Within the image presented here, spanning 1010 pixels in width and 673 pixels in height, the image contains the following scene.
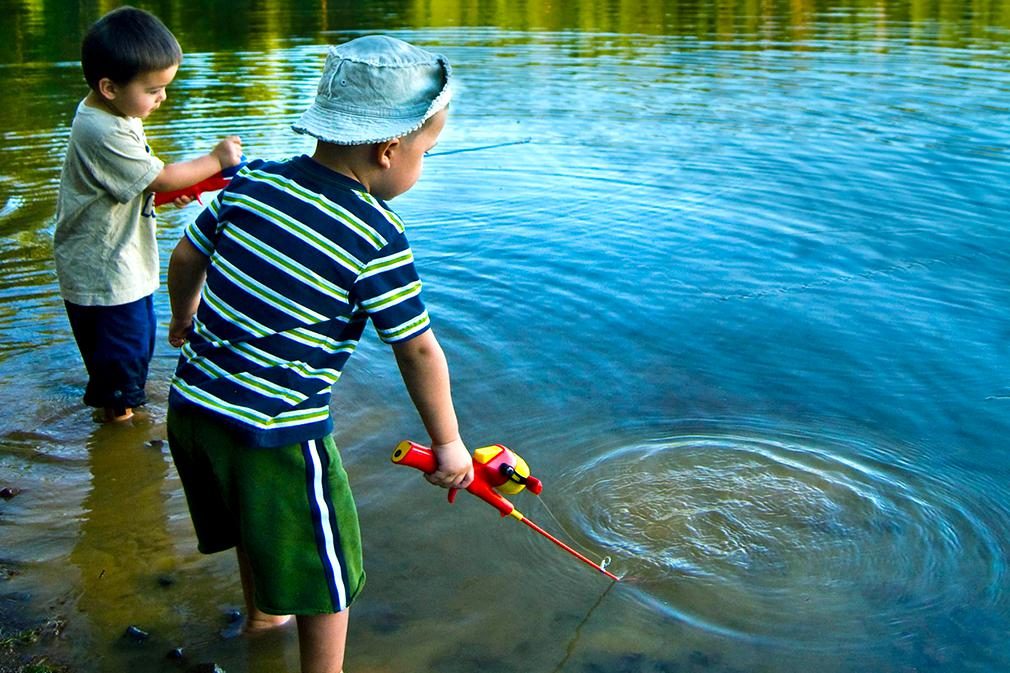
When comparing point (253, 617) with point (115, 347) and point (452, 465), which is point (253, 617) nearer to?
point (452, 465)

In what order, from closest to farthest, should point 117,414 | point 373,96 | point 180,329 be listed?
point 373,96 → point 180,329 → point 117,414

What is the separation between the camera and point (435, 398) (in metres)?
2.49

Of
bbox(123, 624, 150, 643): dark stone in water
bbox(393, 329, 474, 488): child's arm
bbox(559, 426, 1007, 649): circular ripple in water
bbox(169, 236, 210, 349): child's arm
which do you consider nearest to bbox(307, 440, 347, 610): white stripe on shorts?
bbox(393, 329, 474, 488): child's arm

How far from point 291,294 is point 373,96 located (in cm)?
45

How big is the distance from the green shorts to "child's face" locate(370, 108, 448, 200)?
0.58 metres

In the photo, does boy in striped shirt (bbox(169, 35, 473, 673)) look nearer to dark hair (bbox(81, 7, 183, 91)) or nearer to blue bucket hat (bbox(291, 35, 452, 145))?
blue bucket hat (bbox(291, 35, 452, 145))

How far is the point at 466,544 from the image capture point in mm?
3635

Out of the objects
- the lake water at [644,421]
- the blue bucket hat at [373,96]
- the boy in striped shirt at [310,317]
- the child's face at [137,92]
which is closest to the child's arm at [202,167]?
the child's face at [137,92]

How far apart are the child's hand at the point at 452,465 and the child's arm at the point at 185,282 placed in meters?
0.68

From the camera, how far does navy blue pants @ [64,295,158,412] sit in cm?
405

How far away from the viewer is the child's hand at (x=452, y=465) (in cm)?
255

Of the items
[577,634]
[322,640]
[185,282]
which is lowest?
[577,634]

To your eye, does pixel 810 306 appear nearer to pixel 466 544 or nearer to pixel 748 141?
pixel 466 544

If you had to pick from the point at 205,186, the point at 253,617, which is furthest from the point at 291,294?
the point at 205,186
